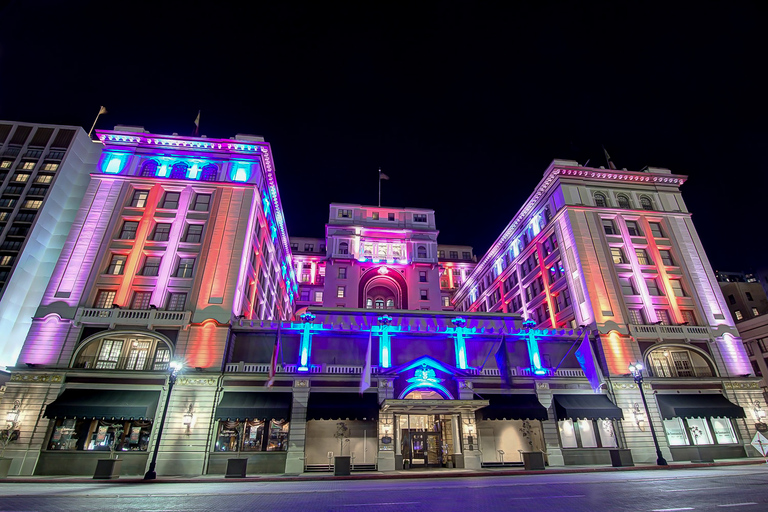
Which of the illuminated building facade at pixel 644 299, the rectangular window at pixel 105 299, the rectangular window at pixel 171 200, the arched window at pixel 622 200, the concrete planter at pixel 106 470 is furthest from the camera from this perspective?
the arched window at pixel 622 200

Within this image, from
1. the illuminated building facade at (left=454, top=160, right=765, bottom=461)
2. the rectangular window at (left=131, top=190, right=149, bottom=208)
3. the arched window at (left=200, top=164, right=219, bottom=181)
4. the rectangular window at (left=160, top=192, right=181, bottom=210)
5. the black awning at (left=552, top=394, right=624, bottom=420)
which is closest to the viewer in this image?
the black awning at (left=552, top=394, right=624, bottom=420)

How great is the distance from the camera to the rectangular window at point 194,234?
119ft

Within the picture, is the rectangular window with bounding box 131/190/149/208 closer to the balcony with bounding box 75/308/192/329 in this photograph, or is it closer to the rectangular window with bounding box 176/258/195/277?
the rectangular window with bounding box 176/258/195/277

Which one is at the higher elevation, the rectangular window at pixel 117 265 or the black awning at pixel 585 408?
the rectangular window at pixel 117 265

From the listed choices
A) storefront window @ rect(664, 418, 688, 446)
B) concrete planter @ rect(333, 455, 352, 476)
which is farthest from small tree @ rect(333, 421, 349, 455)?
storefront window @ rect(664, 418, 688, 446)

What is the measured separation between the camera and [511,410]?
99.2 feet

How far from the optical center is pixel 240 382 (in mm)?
29828

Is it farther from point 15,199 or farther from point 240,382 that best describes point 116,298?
point 15,199

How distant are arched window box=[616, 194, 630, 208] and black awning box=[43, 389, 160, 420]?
49.7 meters

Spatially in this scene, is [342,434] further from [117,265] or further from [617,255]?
[617,255]

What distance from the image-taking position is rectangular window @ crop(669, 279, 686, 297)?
1548 inches

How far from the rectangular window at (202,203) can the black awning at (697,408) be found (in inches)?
1767

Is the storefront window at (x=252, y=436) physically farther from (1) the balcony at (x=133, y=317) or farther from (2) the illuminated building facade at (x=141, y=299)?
(1) the balcony at (x=133, y=317)

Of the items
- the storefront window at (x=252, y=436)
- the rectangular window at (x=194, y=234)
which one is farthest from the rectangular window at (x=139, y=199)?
the storefront window at (x=252, y=436)
